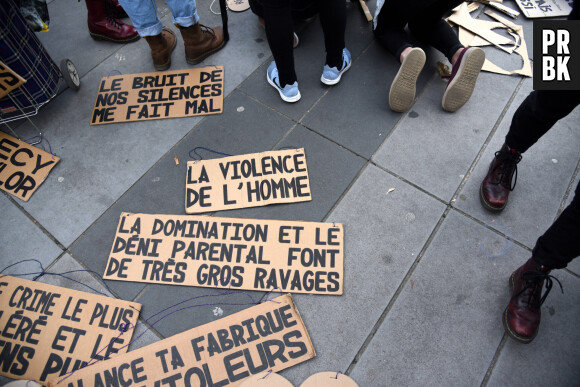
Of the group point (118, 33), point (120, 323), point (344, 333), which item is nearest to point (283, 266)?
point (344, 333)

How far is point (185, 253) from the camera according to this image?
2.02 metres

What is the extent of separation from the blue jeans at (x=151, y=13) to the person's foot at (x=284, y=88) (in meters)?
0.62

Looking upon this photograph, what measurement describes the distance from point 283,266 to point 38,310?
1228 mm

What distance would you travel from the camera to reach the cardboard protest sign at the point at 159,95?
2576 millimetres

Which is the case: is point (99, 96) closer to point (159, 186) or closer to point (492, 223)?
point (159, 186)

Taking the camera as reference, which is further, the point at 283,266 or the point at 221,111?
the point at 221,111

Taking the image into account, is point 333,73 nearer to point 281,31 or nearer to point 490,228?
point 281,31

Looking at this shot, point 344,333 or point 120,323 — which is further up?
point 120,323

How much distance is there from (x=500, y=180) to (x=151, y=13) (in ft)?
7.66

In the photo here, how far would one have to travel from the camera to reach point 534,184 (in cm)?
216

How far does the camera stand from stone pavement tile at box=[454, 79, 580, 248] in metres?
2.04

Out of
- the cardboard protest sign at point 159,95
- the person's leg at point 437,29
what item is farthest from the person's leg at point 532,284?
the cardboard protest sign at point 159,95

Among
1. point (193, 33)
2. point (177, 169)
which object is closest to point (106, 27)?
point (193, 33)

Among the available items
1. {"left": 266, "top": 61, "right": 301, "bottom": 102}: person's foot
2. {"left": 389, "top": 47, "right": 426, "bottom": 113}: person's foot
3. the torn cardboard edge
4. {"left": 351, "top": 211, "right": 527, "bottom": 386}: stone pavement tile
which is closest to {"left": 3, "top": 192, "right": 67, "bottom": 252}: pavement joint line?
{"left": 266, "top": 61, "right": 301, "bottom": 102}: person's foot
